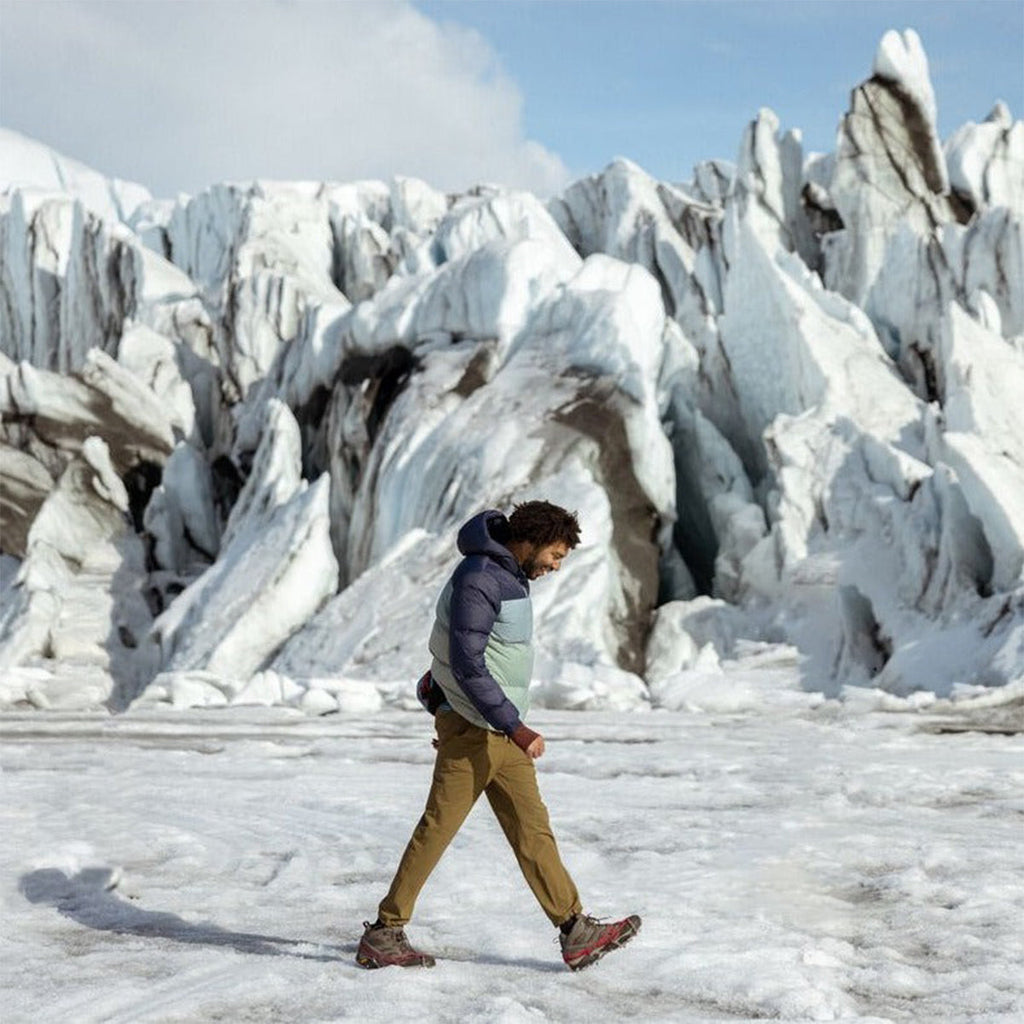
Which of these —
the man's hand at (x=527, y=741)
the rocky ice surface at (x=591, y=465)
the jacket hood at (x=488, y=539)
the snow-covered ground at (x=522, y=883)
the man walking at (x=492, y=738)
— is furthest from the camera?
the rocky ice surface at (x=591, y=465)

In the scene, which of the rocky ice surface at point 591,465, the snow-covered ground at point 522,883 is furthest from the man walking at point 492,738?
the rocky ice surface at point 591,465

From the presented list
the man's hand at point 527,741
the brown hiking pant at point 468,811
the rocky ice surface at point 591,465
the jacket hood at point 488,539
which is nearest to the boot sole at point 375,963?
the brown hiking pant at point 468,811

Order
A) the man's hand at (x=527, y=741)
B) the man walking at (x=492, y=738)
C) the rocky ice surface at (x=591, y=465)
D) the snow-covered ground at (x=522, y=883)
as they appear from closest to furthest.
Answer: the snow-covered ground at (x=522, y=883), the man's hand at (x=527, y=741), the man walking at (x=492, y=738), the rocky ice surface at (x=591, y=465)

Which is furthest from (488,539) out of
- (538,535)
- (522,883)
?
(522,883)

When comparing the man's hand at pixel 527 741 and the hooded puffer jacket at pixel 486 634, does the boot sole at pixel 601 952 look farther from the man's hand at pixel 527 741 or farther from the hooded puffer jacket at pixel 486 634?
the hooded puffer jacket at pixel 486 634

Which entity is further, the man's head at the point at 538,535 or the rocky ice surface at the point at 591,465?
the rocky ice surface at the point at 591,465

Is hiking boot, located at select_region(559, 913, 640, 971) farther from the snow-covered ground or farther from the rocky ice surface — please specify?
the rocky ice surface

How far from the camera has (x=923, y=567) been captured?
17859mm

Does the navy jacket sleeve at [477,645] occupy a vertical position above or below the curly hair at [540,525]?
below

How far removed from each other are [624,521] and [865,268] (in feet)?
73.6

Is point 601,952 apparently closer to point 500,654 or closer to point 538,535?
point 500,654

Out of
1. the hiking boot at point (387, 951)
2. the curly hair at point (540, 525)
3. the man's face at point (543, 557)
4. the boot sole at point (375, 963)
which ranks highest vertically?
the curly hair at point (540, 525)

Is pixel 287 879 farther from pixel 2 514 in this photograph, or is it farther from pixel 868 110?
pixel 868 110

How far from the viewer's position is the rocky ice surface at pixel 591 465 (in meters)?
18.0
